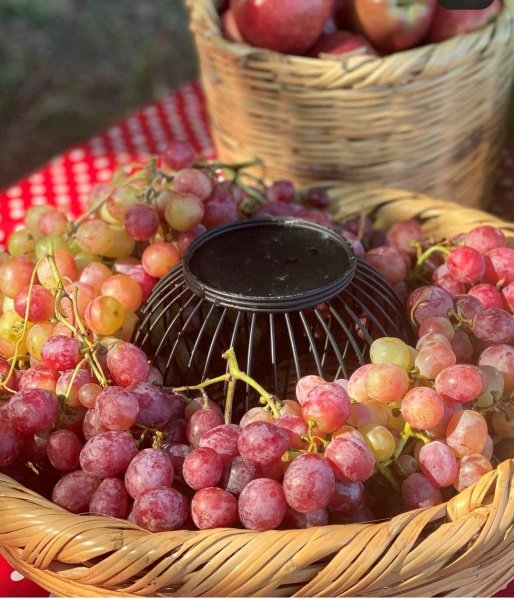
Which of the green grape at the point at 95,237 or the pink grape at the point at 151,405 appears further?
the green grape at the point at 95,237

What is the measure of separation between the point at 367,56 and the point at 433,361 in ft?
2.02

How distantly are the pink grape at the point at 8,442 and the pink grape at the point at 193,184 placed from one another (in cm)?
39

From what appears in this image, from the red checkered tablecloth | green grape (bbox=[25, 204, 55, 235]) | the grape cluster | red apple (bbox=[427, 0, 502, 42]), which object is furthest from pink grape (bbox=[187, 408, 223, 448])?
red apple (bbox=[427, 0, 502, 42])

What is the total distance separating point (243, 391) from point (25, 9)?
323cm

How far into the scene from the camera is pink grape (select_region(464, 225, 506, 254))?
98 centimetres

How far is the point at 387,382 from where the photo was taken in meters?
0.73

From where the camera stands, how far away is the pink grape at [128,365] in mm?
781

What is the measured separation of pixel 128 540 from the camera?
0.65m

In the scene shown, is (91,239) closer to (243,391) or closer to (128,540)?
(243,391)

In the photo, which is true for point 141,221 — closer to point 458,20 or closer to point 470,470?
point 470,470

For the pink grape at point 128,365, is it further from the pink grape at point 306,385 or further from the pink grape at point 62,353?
the pink grape at point 306,385

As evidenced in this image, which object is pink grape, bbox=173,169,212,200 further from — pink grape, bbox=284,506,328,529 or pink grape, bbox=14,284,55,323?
pink grape, bbox=284,506,328,529

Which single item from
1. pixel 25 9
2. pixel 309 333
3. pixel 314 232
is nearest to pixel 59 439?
pixel 309 333

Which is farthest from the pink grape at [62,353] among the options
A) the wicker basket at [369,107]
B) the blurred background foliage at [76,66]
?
the blurred background foliage at [76,66]
